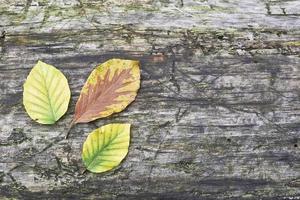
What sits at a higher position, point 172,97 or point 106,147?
point 172,97

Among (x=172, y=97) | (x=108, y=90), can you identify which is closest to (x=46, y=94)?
(x=108, y=90)

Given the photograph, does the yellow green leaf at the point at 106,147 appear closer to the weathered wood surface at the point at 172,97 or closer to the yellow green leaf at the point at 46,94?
the weathered wood surface at the point at 172,97

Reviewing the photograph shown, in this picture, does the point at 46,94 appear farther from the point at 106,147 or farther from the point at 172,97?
the point at 172,97

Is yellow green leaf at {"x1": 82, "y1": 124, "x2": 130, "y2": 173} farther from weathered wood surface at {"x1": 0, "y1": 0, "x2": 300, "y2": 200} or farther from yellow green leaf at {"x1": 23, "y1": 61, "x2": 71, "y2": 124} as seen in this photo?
yellow green leaf at {"x1": 23, "y1": 61, "x2": 71, "y2": 124}

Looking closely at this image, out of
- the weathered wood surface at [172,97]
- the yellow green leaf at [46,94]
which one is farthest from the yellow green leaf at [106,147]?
the yellow green leaf at [46,94]

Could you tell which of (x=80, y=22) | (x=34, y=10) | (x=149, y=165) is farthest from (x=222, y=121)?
(x=34, y=10)

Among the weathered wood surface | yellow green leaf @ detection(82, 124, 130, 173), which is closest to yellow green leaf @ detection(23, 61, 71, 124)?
the weathered wood surface

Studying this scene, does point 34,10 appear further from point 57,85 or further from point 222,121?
point 222,121
